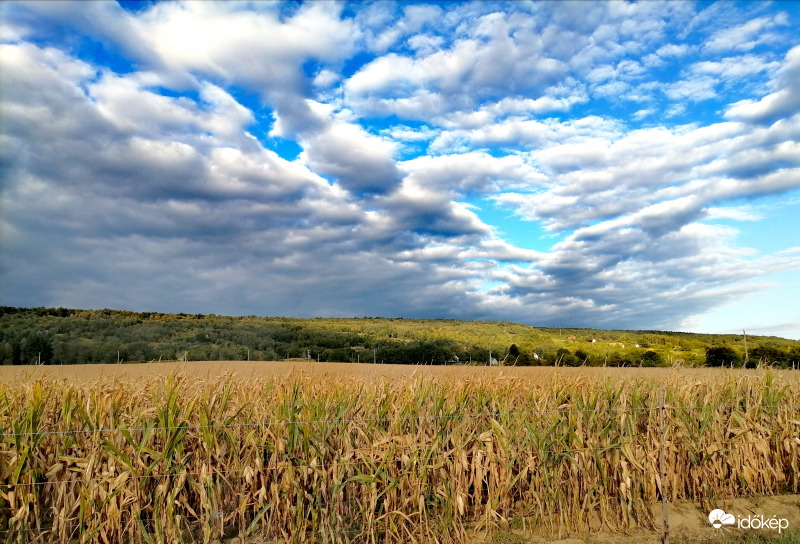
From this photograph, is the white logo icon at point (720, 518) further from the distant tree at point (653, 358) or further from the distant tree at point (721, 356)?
the distant tree at point (653, 358)

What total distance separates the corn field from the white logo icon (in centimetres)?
55

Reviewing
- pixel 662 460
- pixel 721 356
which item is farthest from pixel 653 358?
pixel 662 460

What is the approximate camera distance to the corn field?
5820 millimetres

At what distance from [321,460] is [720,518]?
232 inches

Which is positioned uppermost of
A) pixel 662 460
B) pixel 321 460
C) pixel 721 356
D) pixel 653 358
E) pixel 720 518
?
pixel 721 356

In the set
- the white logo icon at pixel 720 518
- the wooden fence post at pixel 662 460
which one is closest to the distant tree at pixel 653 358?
the white logo icon at pixel 720 518

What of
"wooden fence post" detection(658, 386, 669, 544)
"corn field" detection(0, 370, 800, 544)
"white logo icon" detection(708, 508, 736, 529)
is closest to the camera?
"corn field" detection(0, 370, 800, 544)

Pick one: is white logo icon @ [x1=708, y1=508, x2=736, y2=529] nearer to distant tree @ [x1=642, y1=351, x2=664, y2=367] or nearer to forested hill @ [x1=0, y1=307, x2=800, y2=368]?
forested hill @ [x1=0, y1=307, x2=800, y2=368]

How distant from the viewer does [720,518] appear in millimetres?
7594

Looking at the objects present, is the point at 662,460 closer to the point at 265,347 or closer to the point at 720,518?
the point at 720,518

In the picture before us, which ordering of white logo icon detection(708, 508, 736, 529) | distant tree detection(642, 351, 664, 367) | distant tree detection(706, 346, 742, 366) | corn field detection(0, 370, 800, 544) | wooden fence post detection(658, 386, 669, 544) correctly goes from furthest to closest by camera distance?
distant tree detection(642, 351, 664, 367), distant tree detection(706, 346, 742, 366), white logo icon detection(708, 508, 736, 529), wooden fence post detection(658, 386, 669, 544), corn field detection(0, 370, 800, 544)

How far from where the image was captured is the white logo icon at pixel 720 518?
7539 mm

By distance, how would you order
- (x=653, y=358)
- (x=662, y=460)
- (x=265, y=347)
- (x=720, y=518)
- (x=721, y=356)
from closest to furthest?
(x=662, y=460) < (x=720, y=518) < (x=721, y=356) < (x=653, y=358) < (x=265, y=347)

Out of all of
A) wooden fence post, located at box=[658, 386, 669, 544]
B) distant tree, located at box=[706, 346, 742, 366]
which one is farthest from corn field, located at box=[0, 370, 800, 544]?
distant tree, located at box=[706, 346, 742, 366]
